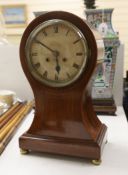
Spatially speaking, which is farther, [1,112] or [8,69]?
[8,69]

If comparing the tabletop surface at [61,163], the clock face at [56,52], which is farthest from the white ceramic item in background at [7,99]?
the clock face at [56,52]

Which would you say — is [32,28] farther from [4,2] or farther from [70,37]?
[4,2]

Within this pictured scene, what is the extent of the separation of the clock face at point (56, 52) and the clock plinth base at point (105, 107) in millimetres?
411

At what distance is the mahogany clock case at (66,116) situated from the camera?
0.65 m

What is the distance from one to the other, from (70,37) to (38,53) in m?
0.09

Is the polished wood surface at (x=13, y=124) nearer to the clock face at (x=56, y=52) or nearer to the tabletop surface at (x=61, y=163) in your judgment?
the tabletop surface at (x=61, y=163)

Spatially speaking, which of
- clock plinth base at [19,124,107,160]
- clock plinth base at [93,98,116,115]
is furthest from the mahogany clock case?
clock plinth base at [93,98,116,115]

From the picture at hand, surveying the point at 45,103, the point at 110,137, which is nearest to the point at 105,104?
the point at 110,137

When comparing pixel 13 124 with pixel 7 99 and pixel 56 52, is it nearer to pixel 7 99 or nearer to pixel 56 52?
pixel 7 99

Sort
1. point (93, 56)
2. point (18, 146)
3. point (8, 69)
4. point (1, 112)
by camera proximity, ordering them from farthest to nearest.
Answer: point (8, 69), point (1, 112), point (18, 146), point (93, 56)

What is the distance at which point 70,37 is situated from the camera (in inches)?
25.1

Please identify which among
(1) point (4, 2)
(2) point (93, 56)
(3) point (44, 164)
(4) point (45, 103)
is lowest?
(3) point (44, 164)

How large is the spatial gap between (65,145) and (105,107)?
16.2 inches

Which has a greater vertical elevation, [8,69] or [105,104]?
[8,69]
